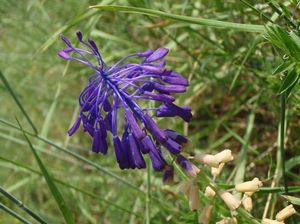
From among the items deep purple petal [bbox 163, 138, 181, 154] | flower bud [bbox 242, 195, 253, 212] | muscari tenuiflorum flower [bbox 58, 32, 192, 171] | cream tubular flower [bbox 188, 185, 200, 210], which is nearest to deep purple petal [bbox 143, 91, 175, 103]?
muscari tenuiflorum flower [bbox 58, 32, 192, 171]

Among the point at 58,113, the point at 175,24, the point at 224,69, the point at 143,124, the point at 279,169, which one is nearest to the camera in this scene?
the point at 143,124

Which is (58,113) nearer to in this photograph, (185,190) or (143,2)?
(143,2)

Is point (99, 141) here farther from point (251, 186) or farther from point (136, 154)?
point (251, 186)

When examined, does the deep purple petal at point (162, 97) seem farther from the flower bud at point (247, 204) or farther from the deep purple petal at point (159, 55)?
the flower bud at point (247, 204)

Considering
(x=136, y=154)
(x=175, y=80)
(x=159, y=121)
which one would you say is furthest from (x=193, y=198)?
(x=159, y=121)

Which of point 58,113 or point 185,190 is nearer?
point 185,190

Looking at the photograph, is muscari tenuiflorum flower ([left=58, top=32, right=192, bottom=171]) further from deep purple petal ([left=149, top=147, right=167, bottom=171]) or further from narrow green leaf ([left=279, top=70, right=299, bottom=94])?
narrow green leaf ([left=279, top=70, right=299, bottom=94])

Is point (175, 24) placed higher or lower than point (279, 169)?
higher

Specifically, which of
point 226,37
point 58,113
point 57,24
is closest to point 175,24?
point 226,37

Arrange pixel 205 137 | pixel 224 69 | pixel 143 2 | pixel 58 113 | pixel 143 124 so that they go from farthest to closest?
pixel 58 113 < pixel 205 137 < pixel 224 69 < pixel 143 2 < pixel 143 124
